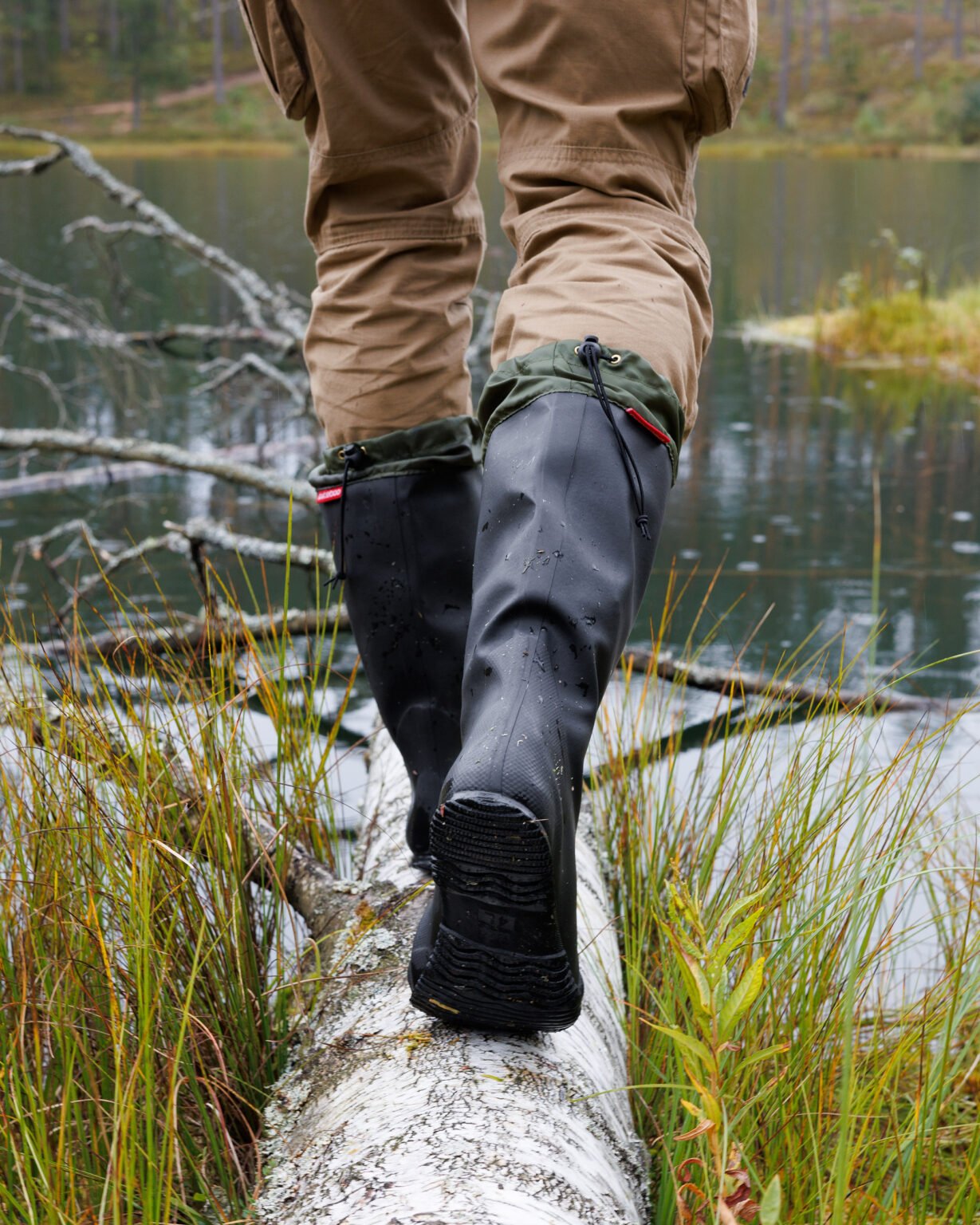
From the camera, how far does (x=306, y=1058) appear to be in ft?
3.34

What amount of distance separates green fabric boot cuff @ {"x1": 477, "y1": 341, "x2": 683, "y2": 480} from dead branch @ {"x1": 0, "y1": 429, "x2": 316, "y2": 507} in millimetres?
1809

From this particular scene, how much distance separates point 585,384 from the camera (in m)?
0.96

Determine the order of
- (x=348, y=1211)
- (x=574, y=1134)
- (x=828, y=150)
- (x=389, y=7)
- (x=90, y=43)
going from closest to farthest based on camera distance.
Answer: (x=348, y=1211), (x=574, y=1134), (x=389, y=7), (x=828, y=150), (x=90, y=43)

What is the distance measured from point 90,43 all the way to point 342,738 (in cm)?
5875

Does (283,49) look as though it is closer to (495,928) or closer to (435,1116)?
(495,928)

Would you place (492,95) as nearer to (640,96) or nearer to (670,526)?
(640,96)

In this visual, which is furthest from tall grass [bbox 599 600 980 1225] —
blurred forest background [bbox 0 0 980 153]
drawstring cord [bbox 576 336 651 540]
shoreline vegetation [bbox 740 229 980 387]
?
blurred forest background [bbox 0 0 980 153]

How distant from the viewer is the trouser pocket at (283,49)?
1156 millimetres

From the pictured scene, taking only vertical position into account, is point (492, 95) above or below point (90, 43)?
below

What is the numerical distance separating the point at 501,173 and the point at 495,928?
71cm

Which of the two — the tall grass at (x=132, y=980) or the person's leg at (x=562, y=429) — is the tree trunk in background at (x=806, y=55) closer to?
the person's leg at (x=562, y=429)

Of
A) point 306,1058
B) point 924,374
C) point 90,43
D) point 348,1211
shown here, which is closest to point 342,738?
point 306,1058

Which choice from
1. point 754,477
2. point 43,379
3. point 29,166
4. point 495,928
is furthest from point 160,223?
point 495,928

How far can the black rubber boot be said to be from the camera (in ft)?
2.71
